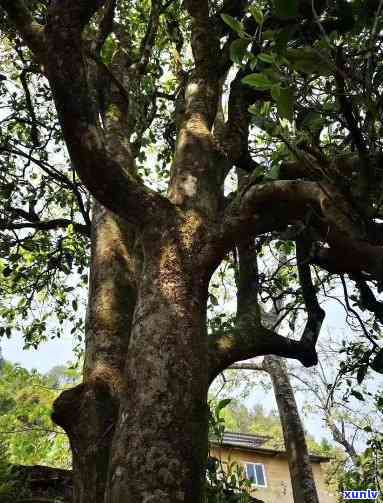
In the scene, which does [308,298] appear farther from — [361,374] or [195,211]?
[195,211]

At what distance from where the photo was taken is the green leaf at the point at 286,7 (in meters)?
1.03

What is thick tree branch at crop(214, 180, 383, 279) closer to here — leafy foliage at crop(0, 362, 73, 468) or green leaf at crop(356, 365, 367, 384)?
green leaf at crop(356, 365, 367, 384)

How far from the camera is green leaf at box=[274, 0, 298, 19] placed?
3.37 feet

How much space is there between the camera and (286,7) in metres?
1.04

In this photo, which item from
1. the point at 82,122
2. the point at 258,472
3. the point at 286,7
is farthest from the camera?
the point at 258,472

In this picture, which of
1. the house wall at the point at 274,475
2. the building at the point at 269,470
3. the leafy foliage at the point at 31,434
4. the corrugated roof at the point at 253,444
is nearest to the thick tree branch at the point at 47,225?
the leafy foliage at the point at 31,434

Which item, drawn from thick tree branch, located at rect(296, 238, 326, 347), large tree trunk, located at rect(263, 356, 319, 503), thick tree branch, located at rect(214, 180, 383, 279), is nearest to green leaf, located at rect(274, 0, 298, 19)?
thick tree branch, located at rect(214, 180, 383, 279)

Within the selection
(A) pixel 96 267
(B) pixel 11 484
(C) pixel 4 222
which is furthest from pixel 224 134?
(B) pixel 11 484

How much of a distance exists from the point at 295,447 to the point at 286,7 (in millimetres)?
6597

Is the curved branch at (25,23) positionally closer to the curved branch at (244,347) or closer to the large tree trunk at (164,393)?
the large tree trunk at (164,393)

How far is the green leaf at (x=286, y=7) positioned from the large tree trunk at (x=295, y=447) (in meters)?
6.22

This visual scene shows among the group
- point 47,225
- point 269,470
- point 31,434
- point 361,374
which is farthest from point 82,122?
point 269,470

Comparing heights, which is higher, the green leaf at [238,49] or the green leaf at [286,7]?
→ the green leaf at [238,49]

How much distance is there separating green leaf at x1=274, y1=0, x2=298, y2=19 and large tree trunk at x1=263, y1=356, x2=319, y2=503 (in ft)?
20.4
